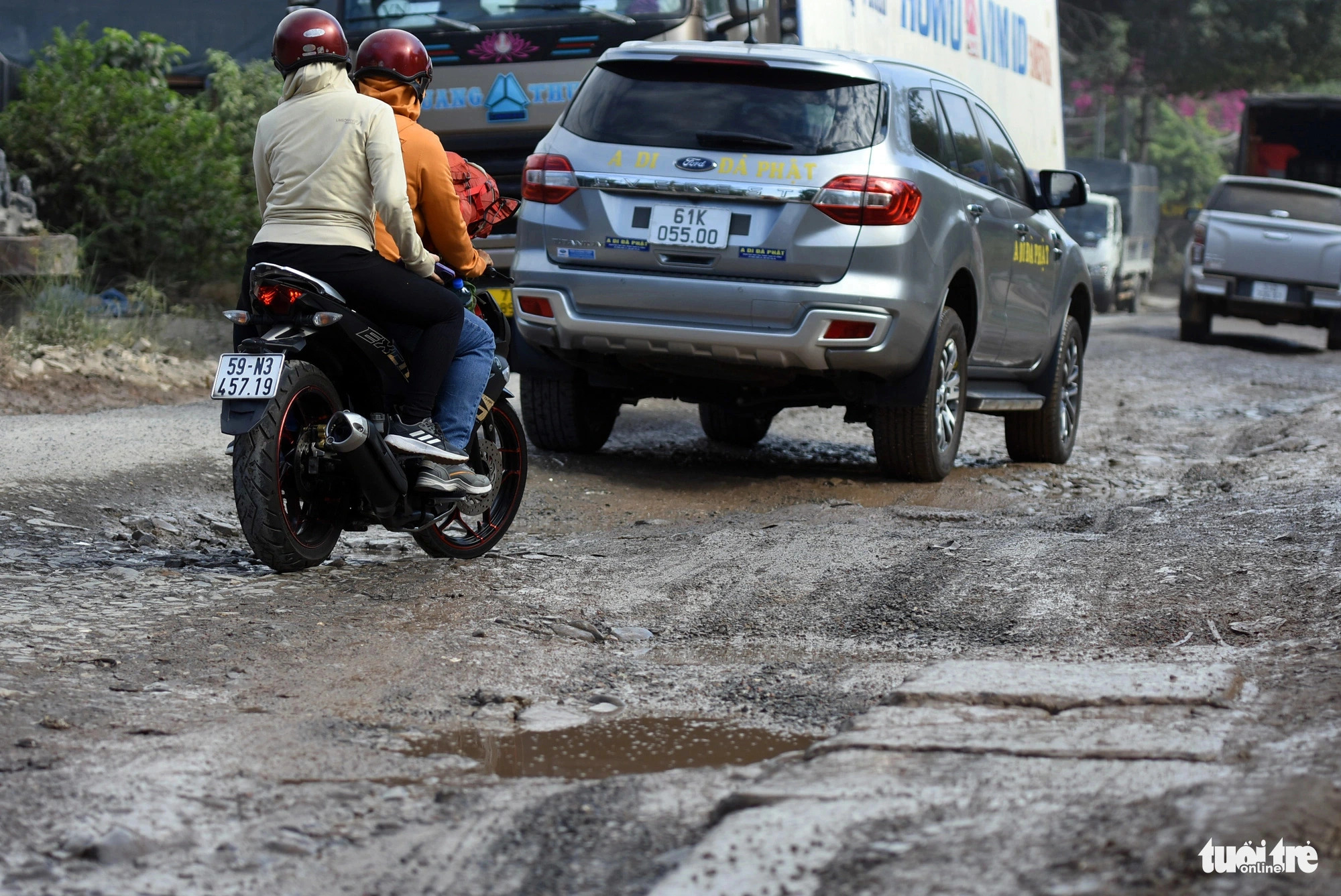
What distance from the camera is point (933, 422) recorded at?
7035 millimetres

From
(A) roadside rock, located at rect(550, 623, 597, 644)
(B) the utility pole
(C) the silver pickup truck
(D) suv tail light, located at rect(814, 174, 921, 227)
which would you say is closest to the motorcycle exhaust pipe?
(A) roadside rock, located at rect(550, 623, 597, 644)

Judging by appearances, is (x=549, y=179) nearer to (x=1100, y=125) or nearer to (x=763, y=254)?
(x=763, y=254)

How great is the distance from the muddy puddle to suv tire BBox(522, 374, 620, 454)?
13.3 feet

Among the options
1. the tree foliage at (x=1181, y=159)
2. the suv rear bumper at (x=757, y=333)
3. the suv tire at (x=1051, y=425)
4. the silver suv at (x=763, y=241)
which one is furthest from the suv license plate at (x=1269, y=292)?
the tree foliage at (x=1181, y=159)

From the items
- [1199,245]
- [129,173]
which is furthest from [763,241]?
[1199,245]

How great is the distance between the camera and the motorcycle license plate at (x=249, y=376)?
4.52 m

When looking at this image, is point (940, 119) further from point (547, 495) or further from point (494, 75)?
point (494, 75)

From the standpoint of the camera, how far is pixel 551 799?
297 centimetres

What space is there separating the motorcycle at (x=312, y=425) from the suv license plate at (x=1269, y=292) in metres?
14.1

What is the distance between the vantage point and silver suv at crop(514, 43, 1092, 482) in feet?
21.2

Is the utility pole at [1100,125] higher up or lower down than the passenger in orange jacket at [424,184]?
higher up

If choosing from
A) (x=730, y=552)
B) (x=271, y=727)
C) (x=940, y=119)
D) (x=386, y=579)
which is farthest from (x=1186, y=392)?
(x=271, y=727)

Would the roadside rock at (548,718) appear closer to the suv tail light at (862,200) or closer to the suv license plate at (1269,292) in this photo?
the suv tail light at (862,200)

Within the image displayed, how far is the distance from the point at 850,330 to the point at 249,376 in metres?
2.77
